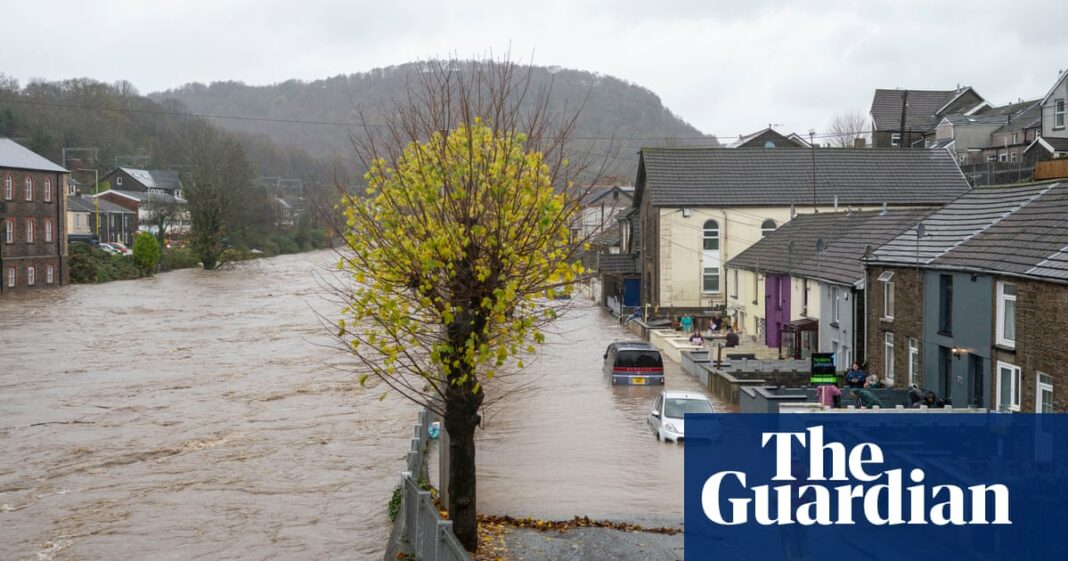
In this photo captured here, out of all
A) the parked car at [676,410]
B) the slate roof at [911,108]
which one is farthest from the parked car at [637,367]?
the slate roof at [911,108]

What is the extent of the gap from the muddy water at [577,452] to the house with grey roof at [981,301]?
21.4 ft

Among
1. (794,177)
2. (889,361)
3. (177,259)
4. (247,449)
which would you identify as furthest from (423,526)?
(177,259)

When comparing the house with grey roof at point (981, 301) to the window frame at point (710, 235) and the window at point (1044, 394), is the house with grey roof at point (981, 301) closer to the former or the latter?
the window at point (1044, 394)

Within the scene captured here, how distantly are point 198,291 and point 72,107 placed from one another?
210ft

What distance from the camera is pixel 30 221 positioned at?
211 ft

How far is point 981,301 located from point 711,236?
3207 centimetres

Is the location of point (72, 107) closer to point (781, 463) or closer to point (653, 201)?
point (653, 201)

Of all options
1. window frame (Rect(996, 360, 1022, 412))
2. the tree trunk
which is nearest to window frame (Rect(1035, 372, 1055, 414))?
window frame (Rect(996, 360, 1022, 412))

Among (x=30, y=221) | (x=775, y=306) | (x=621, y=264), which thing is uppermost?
(x=30, y=221)

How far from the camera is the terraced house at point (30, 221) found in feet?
204

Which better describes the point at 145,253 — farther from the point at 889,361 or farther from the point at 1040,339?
the point at 1040,339

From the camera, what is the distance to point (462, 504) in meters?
13.8

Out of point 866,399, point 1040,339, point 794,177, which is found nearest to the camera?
point 1040,339

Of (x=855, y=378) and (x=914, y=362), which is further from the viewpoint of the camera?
(x=855, y=378)
